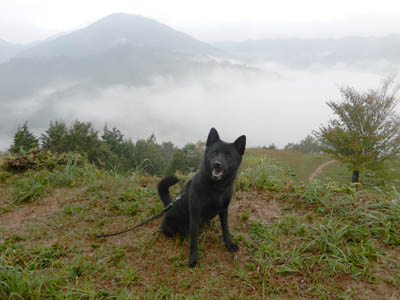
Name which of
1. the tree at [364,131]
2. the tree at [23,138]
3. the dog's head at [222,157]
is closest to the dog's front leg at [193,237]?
the dog's head at [222,157]

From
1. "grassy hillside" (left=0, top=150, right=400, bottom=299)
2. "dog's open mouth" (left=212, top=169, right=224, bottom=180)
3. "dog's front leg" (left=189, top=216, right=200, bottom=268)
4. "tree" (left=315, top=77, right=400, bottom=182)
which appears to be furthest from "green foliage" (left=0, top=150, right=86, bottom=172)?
"tree" (left=315, top=77, right=400, bottom=182)

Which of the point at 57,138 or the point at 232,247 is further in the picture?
the point at 57,138

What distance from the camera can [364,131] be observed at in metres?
22.0

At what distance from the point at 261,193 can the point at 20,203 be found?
4.69 m

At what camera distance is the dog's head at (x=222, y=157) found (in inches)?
111

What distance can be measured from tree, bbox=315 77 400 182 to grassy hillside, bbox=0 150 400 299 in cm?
1968

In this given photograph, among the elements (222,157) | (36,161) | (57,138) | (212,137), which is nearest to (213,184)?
(222,157)

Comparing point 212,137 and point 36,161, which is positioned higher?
point 212,137

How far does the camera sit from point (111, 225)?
4172 mm

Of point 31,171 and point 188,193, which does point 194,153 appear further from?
point 188,193

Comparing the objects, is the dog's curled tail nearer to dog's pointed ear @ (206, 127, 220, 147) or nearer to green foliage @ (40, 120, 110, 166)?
dog's pointed ear @ (206, 127, 220, 147)

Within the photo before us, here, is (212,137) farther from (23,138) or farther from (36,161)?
(23,138)

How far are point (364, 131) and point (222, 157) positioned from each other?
23.7 metres

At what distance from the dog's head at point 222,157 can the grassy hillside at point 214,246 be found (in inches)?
46.0
